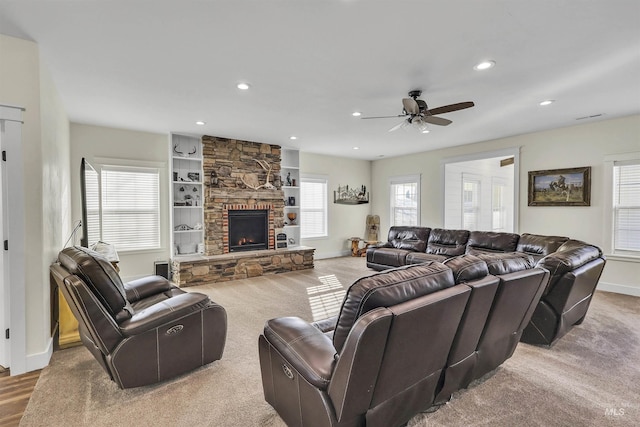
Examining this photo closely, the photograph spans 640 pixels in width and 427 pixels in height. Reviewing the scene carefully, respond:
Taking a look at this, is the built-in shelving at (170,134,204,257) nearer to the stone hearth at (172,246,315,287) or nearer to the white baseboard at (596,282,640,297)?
the stone hearth at (172,246,315,287)

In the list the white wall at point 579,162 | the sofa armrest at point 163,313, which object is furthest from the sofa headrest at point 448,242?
the sofa armrest at point 163,313

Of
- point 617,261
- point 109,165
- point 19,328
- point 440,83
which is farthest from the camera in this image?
point 109,165

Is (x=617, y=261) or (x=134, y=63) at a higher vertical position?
(x=134, y=63)

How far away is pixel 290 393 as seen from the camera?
5.60 ft

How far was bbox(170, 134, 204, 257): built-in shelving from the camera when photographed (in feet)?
18.5

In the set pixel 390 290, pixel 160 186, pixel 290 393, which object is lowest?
pixel 290 393

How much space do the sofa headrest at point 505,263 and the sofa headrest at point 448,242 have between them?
130 inches

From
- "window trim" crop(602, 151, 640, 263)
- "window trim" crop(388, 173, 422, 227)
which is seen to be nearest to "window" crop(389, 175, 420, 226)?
"window trim" crop(388, 173, 422, 227)

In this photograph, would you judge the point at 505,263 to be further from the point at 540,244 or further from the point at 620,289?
the point at 620,289

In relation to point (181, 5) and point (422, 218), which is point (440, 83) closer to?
point (181, 5)

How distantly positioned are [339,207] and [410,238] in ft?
8.21

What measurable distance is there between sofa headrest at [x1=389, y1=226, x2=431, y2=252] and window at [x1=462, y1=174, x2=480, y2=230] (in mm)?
2128

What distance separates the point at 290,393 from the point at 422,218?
6510 mm

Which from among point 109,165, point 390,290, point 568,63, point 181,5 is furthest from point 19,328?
point 568,63
